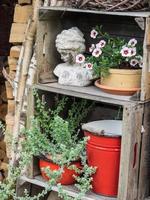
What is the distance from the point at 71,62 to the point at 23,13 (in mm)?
625

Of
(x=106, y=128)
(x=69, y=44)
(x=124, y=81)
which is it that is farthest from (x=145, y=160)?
(x=69, y=44)

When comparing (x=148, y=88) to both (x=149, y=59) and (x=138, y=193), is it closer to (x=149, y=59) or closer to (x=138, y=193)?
(x=149, y=59)

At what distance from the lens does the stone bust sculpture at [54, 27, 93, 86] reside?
9.39ft

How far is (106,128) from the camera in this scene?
2787 millimetres

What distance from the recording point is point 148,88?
104 inches

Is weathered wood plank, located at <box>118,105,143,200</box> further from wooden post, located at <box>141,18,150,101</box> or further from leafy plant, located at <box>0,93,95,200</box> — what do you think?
leafy plant, located at <box>0,93,95,200</box>

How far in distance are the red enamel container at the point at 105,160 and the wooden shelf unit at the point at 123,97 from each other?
0.23 feet

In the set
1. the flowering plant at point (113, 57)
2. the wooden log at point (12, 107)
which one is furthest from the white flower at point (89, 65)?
the wooden log at point (12, 107)

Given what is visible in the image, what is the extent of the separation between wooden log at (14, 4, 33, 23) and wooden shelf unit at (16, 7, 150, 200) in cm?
31

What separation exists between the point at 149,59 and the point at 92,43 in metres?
0.64

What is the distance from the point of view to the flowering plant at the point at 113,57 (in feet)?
8.85

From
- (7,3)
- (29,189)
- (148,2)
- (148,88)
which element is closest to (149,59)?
(148,88)

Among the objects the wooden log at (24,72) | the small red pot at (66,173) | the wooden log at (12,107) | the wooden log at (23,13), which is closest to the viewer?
the small red pot at (66,173)

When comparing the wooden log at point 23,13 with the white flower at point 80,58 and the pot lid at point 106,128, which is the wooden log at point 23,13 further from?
the pot lid at point 106,128
